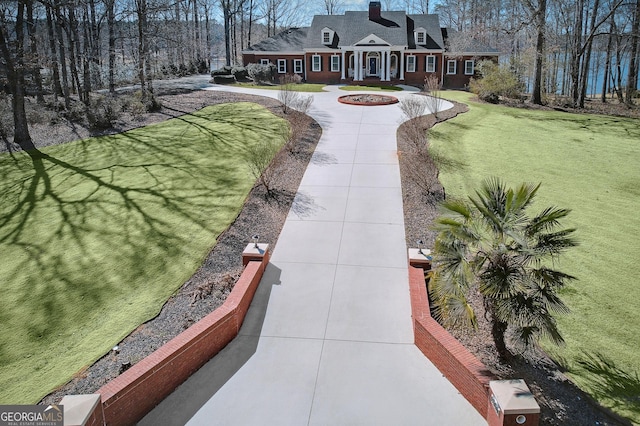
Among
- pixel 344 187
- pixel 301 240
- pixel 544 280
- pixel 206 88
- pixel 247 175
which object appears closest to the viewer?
pixel 544 280

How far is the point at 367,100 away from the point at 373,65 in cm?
1461

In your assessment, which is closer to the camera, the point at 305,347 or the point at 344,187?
the point at 305,347

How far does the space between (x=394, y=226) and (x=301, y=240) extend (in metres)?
2.14

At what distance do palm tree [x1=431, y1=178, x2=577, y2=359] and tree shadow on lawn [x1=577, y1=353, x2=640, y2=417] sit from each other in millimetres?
1170

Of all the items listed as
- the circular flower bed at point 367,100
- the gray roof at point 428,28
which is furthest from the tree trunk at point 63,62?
the gray roof at point 428,28

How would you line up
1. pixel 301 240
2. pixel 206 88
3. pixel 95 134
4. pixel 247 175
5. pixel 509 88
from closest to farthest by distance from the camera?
1. pixel 301 240
2. pixel 247 175
3. pixel 95 134
4. pixel 509 88
5. pixel 206 88

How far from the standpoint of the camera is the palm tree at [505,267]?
5586mm

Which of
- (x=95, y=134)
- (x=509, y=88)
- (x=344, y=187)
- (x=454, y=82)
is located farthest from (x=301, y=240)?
(x=454, y=82)

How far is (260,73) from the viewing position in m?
34.7

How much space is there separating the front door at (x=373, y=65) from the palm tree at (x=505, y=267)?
33205mm

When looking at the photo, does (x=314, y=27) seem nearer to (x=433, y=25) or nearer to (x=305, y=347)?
(x=433, y=25)

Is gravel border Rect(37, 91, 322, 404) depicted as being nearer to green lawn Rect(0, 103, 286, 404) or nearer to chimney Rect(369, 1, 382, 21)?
green lawn Rect(0, 103, 286, 404)

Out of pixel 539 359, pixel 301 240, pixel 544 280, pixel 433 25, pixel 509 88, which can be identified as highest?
pixel 433 25

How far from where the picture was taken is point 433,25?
37.8m
